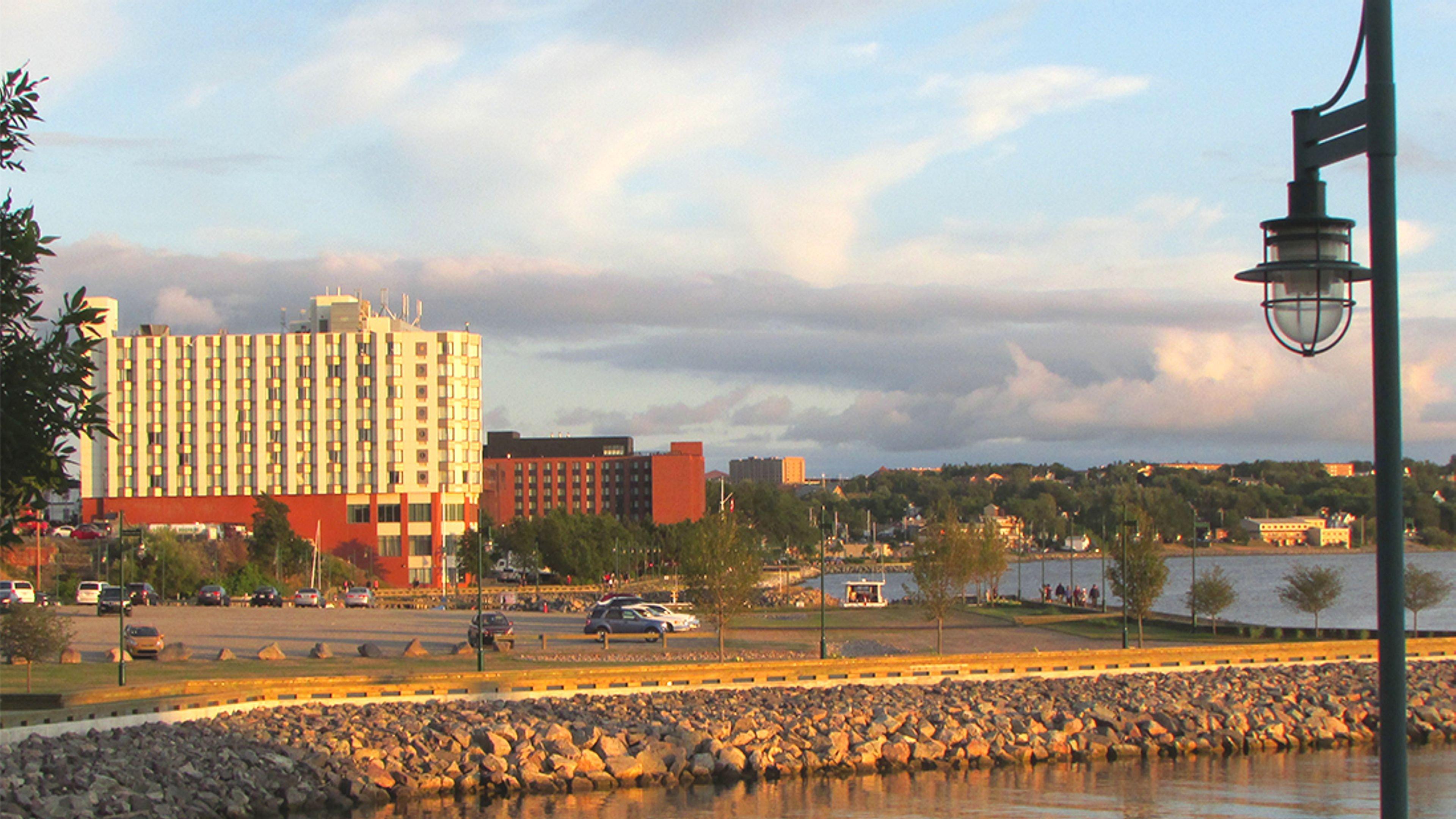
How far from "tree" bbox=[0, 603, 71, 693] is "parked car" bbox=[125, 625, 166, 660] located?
6.04 metres

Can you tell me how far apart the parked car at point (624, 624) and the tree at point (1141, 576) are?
18787mm

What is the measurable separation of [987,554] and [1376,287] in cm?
7331

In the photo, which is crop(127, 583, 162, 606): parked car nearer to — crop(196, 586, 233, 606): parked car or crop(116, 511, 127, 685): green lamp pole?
crop(196, 586, 233, 606): parked car

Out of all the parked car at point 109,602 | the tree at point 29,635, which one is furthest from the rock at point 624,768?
the parked car at point 109,602

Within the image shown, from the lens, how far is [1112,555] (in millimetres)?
66312

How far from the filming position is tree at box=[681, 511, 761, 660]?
51719 millimetres

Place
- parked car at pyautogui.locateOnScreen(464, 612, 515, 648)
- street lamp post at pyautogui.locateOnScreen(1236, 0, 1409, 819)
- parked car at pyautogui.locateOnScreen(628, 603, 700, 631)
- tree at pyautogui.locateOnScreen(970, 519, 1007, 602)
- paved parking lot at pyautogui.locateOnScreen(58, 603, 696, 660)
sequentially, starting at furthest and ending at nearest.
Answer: tree at pyautogui.locateOnScreen(970, 519, 1007, 602)
parked car at pyautogui.locateOnScreen(628, 603, 700, 631)
paved parking lot at pyautogui.locateOnScreen(58, 603, 696, 660)
parked car at pyautogui.locateOnScreen(464, 612, 515, 648)
street lamp post at pyautogui.locateOnScreen(1236, 0, 1409, 819)

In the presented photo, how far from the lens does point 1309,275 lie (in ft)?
22.9

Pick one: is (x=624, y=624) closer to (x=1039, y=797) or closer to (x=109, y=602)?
(x=109, y=602)

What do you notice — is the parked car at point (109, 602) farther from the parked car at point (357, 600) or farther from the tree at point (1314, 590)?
the tree at point (1314, 590)

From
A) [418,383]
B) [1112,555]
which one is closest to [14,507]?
[1112,555]

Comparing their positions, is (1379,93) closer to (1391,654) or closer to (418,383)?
(1391,654)

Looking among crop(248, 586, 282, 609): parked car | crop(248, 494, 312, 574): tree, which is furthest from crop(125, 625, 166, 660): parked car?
crop(248, 494, 312, 574): tree

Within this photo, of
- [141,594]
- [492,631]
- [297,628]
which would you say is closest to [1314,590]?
[492,631]
